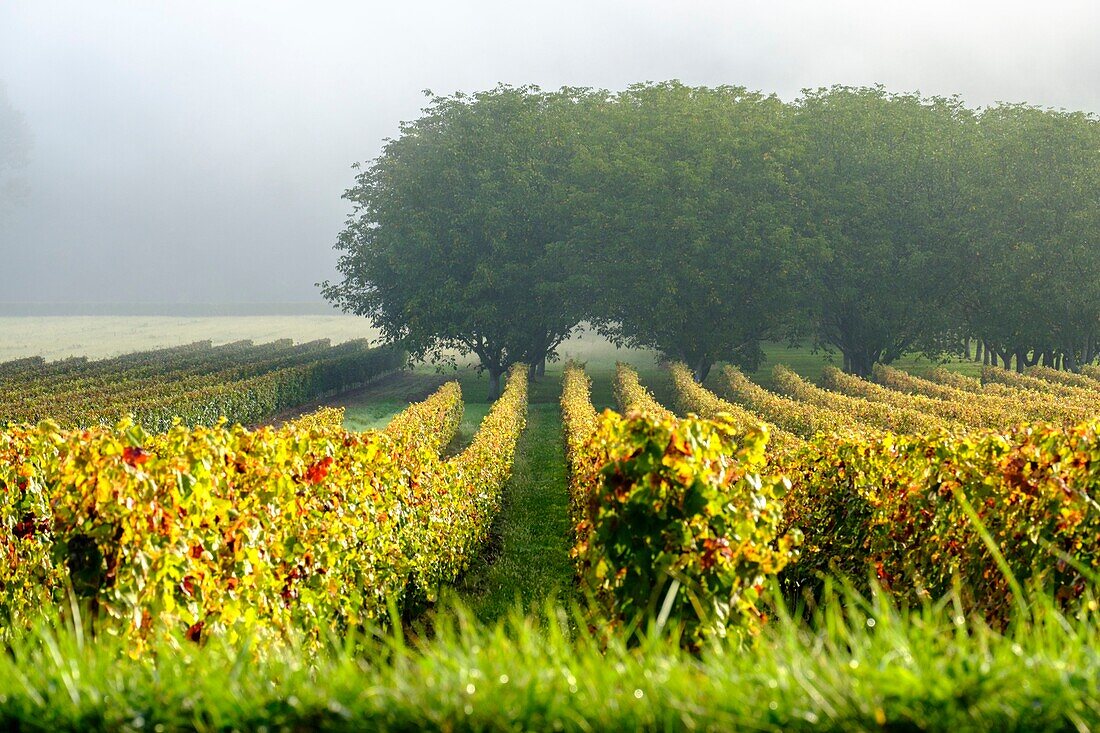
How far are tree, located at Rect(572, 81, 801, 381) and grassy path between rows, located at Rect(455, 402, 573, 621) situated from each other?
19225mm

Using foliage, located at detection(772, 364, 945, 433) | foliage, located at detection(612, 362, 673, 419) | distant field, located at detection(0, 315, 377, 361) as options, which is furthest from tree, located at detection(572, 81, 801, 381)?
distant field, located at detection(0, 315, 377, 361)

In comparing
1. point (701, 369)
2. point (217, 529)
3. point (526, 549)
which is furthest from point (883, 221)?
point (217, 529)

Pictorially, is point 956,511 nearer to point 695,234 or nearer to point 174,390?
point 174,390

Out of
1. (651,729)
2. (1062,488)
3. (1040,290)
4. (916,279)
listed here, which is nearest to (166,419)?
(1062,488)

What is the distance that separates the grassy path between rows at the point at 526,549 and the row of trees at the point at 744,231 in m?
19.4

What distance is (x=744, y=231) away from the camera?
42219 millimetres

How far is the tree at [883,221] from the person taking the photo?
44.4 metres

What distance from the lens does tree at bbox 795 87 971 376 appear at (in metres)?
44.4

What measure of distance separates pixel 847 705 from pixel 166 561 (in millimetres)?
4857

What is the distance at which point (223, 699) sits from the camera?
354 cm

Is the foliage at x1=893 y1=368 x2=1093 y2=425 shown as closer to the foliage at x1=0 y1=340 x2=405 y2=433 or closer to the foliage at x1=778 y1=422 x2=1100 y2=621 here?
the foliage at x1=778 y1=422 x2=1100 y2=621

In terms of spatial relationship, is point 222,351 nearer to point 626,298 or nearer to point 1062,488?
point 626,298

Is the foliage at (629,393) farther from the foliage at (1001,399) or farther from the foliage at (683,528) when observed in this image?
the foliage at (683,528)

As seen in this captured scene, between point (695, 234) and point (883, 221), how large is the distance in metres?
9.06
